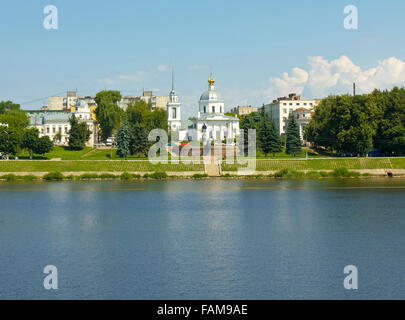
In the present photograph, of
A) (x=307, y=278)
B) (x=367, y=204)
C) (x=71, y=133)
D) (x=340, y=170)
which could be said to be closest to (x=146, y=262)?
(x=307, y=278)

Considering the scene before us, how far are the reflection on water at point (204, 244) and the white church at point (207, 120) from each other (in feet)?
175

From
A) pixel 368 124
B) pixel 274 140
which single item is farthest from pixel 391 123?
pixel 274 140

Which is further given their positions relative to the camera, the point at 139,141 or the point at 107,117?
the point at 107,117

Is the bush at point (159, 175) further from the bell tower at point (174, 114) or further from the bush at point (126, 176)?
the bell tower at point (174, 114)

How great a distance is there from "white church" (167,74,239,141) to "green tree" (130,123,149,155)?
19.0 meters

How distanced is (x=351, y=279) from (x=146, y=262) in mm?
7724

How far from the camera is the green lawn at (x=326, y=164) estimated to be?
67438 mm

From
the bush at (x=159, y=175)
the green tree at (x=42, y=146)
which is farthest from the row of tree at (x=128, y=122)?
the bush at (x=159, y=175)

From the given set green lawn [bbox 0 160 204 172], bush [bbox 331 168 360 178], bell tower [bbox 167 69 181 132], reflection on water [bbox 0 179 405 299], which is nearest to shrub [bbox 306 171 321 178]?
bush [bbox 331 168 360 178]

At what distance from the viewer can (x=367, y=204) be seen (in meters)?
40.8

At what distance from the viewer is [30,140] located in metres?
81.1

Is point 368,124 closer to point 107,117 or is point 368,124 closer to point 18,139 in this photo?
point 18,139

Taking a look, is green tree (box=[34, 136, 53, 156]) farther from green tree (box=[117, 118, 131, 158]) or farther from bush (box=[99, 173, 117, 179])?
bush (box=[99, 173, 117, 179])

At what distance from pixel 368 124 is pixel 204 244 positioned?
170ft
